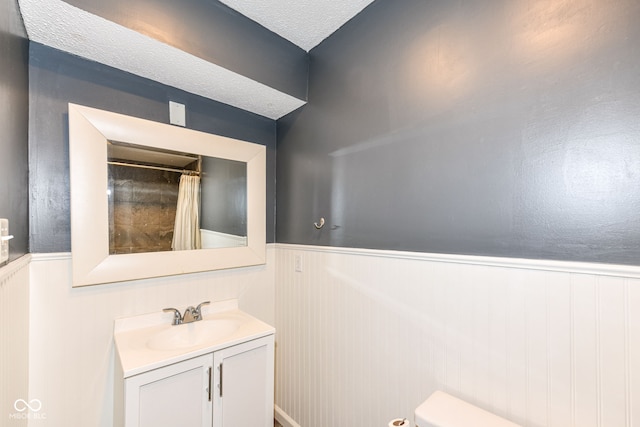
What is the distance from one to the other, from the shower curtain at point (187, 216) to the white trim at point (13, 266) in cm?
57

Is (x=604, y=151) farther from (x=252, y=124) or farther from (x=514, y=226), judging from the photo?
(x=252, y=124)

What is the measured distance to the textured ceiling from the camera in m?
1.43

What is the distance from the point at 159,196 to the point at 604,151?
1.87 meters

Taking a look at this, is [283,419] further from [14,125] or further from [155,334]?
[14,125]

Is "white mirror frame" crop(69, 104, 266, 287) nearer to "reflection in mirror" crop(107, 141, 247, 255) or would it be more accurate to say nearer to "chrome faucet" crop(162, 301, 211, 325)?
"reflection in mirror" crop(107, 141, 247, 255)

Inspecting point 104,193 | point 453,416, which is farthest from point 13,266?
point 453,416

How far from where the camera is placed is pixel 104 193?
133 cm

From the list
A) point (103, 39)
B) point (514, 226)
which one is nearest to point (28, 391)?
point (103, 39)

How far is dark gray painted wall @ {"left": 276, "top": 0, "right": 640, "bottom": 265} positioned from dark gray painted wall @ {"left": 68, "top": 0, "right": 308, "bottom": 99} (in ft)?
0.82

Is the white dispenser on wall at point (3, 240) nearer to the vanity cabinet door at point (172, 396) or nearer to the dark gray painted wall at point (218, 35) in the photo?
the vanity cabinet door at point (172, 396)

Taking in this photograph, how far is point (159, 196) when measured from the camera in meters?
1.53

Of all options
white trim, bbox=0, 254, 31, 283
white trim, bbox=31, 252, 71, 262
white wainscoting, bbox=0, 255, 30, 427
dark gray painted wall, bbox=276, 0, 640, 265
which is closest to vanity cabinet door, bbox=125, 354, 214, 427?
white wainscoting, bbox=0, 255, 30, 427

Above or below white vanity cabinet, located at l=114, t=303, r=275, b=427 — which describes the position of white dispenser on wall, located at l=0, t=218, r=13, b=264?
above

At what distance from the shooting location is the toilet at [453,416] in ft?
2.90
